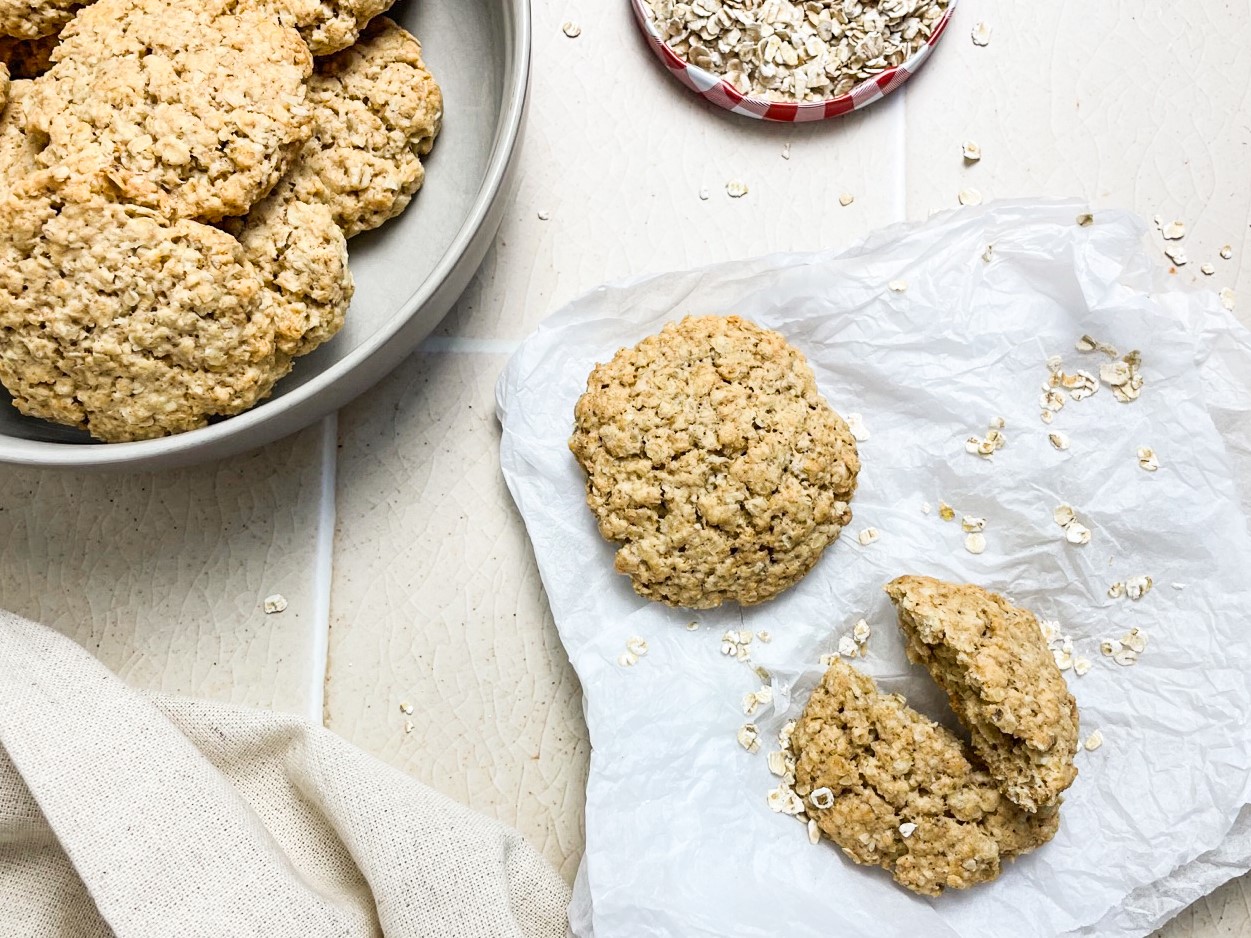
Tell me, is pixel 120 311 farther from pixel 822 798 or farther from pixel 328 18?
pixel 822 798

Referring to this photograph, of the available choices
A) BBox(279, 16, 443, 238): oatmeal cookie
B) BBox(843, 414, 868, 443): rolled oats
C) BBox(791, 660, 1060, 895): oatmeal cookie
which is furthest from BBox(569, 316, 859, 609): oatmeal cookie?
BBox(279, 16, 443, 238): oatmeal cookie

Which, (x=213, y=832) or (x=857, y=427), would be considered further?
(x=857, y=427)

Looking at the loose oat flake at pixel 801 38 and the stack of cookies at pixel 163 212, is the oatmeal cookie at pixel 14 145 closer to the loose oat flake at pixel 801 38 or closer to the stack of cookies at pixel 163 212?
the stack of cookies at pixel 163 212

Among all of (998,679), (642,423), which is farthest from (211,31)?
(998,679)

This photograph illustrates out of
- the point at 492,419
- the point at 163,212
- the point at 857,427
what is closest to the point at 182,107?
the point at 163,212

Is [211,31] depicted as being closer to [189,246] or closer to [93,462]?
[189,246]

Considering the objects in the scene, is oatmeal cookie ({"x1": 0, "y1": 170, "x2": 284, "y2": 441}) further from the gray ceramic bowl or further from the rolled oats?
the rolled oats

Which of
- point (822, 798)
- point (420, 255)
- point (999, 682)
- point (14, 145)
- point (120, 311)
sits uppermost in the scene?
point (14, 145)
